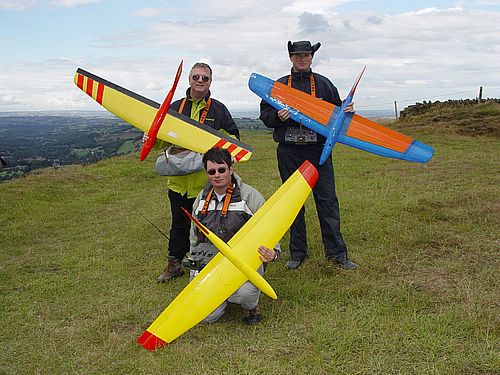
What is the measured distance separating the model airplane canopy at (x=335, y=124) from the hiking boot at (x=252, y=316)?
185cm

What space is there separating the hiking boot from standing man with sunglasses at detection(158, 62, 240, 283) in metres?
1.46

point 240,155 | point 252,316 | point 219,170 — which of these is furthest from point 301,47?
point 252,316

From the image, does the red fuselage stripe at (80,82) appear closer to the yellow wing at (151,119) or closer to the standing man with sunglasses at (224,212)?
the yellow wing at (151,119)

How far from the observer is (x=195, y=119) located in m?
5.17

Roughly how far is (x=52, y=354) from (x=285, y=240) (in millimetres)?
3707

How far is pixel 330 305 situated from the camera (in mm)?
4414

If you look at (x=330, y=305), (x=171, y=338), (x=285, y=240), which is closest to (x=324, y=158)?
(x=330, y=305)

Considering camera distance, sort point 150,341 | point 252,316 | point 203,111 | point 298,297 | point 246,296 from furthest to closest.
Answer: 1. point 203,111
2. point 298,297
3. point 252,316
4. point 246,296
5. point 150,341

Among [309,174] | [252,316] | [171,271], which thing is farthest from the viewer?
[171,271]

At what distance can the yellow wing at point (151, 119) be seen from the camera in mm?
5039

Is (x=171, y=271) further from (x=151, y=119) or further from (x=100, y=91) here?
(x=100, y=91)

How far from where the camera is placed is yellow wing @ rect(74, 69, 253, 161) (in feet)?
16.5

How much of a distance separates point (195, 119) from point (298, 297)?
221 centimetres

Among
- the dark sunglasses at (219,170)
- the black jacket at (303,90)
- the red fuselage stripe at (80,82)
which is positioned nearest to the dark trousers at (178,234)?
the dark sunglasses at (219,170)
